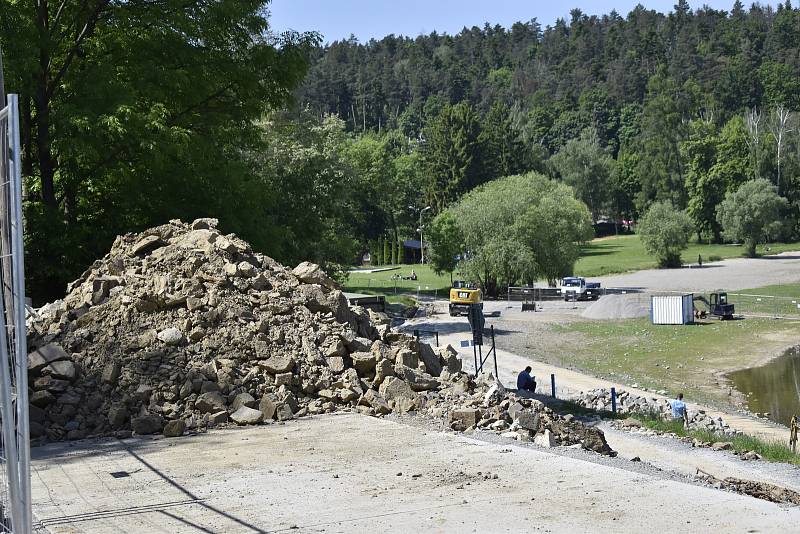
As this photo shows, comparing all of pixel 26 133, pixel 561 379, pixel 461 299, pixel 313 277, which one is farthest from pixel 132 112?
pixel 461 299

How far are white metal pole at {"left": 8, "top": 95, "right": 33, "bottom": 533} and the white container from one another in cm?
4715

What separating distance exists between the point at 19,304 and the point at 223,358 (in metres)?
10.3

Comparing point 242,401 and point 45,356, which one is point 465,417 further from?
point 45,356

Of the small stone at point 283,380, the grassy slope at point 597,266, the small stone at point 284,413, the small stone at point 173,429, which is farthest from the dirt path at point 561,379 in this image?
the grassy slope at point 597,266

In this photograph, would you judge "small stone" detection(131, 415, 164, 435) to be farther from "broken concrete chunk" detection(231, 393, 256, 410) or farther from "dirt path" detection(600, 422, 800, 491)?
"dirt path" detection(600, 422, 800, 491)

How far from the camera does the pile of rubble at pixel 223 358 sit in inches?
603

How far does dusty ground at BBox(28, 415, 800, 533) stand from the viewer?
1010 cm

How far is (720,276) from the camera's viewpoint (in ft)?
253

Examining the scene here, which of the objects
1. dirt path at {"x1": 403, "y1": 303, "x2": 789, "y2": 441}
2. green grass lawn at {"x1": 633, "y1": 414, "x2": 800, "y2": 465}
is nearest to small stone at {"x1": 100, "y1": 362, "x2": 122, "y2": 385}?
green grass lawn at {"x1": 633, "y1": 414, "x2": 800, "y2": 465}

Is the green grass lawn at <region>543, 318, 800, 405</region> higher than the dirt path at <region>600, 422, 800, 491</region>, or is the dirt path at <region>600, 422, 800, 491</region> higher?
the dirt path at <region>600, 422, 800, 491</region>

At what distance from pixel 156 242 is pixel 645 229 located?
75.2 m

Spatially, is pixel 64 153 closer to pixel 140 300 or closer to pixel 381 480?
pixel 140 300

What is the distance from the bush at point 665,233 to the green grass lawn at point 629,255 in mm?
1579

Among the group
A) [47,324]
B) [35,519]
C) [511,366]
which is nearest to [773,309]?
[511,366]
